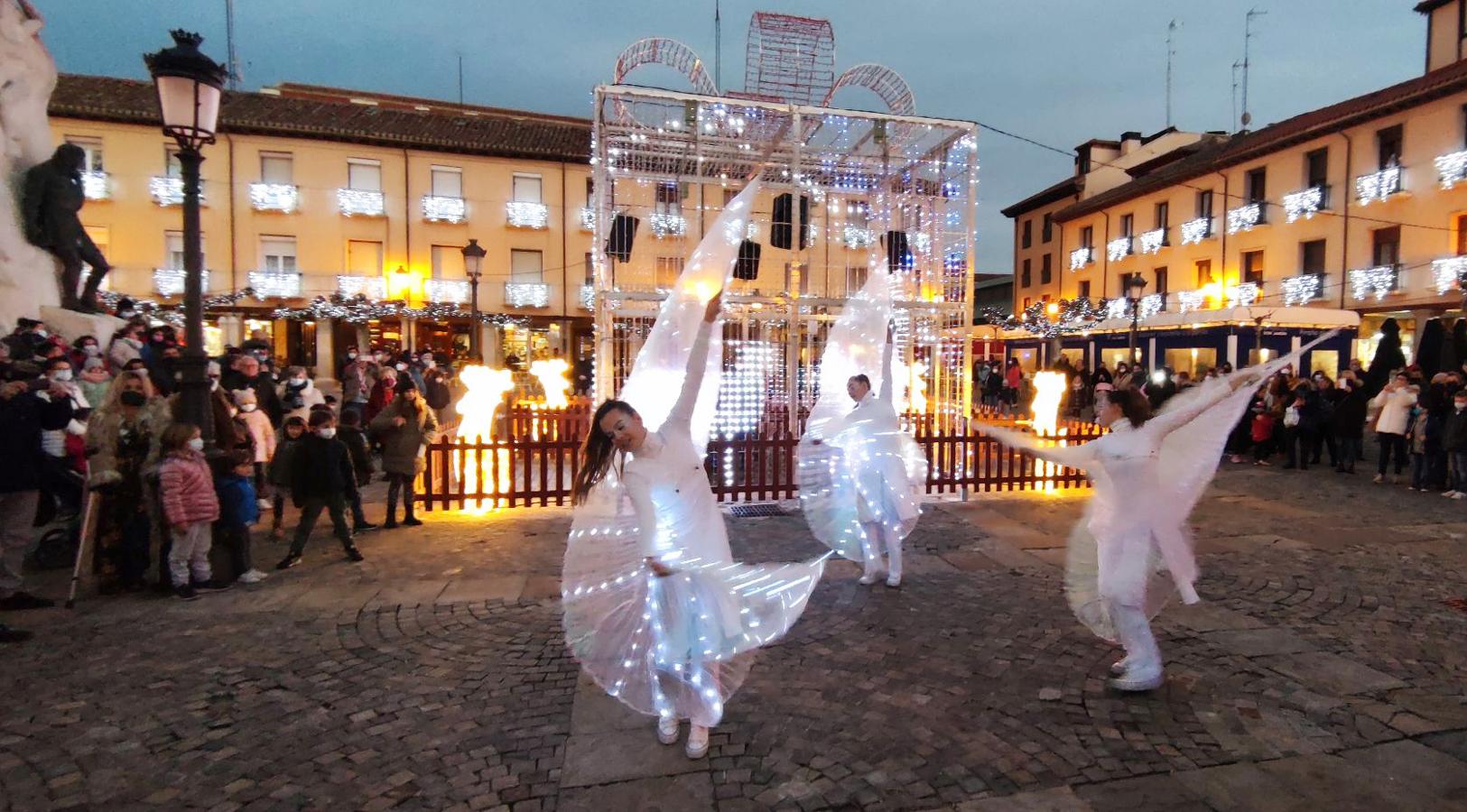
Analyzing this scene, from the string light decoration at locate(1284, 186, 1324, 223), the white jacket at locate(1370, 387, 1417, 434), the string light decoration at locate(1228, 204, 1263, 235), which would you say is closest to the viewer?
the white jacket at locate(1370, 387, 1417, 434)

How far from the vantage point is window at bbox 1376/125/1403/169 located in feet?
69.5

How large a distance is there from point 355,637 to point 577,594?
2439 millimetres

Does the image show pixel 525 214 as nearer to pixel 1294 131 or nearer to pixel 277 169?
pixel 277 169

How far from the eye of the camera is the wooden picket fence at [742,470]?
29.0 feet

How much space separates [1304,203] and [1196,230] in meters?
4.56

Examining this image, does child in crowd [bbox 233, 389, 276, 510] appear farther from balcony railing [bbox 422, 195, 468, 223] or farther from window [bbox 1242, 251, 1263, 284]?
window [bbox 1242, 251, 1263, 284]

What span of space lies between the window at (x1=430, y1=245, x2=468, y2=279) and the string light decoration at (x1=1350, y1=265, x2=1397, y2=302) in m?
29.7

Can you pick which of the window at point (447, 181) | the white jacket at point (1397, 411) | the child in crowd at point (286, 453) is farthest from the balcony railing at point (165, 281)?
the white jacket at point (1397, 411)

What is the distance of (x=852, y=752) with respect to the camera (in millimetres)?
3576

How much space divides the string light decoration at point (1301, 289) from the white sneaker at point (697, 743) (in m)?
26.8

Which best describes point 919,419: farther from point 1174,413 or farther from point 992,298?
point 992,298

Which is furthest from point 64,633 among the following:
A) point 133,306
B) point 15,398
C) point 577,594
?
point 133,306

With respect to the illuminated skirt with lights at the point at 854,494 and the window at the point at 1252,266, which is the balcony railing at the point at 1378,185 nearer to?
the window at the point at 1252,266

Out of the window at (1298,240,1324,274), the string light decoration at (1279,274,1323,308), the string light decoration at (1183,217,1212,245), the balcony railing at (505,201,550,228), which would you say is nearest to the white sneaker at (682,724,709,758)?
the string light decoration at (1279,274,1323,308)
